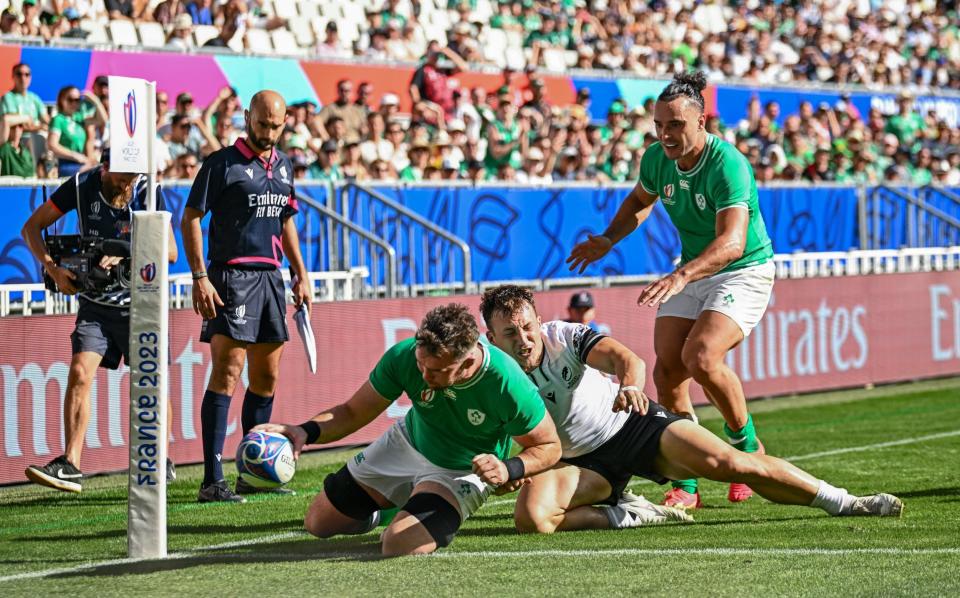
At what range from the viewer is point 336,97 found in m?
18.9

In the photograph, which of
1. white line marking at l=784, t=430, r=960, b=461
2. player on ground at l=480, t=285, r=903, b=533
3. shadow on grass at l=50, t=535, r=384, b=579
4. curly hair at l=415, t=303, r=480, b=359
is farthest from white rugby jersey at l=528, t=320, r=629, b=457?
white line marking at l=784, t=430, r=960, b=461

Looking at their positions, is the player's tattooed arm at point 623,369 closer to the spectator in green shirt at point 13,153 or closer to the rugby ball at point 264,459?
the rugby ball at point 264,459

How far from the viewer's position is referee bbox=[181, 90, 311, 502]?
9.36m

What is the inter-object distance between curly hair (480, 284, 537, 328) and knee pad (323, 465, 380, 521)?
3.38 feet

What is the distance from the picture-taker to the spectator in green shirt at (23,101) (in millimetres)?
14492

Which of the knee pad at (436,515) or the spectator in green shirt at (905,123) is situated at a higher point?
the spectator in green shirt at (905,123)

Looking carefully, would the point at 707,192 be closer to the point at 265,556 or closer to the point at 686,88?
the point at 686,88

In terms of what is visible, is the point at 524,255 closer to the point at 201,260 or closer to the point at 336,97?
the point at 336,97

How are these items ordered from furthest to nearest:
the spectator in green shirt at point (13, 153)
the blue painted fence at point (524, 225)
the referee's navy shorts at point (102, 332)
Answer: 1. the blue painted fence at point (524, 225)
2. the spectator in green shirt at point (13, 153)
3. the referee's navy shorts at point (102, 332)

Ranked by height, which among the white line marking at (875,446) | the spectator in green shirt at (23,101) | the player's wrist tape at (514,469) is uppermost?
the spectator in green shirt at (23,101)

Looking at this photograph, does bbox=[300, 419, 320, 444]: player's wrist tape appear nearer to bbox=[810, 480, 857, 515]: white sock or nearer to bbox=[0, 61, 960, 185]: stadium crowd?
bbox=[810, 480, 857, 515]: white sock

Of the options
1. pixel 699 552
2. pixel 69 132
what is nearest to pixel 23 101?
pixel 69 132

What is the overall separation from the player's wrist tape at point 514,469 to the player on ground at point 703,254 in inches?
73.0

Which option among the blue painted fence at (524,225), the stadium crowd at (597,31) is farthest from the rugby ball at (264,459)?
the stadium crowd at (597,31)
